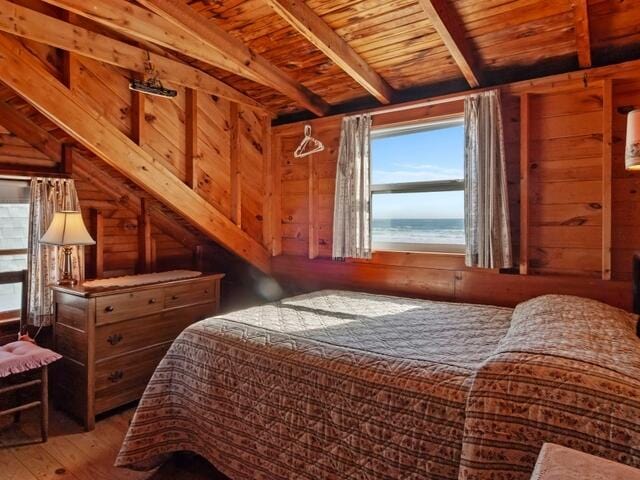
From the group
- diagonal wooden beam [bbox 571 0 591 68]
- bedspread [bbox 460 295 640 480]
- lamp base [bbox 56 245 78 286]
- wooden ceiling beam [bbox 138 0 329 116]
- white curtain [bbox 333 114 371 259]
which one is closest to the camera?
bedspread [bbox 460 295 640 480]

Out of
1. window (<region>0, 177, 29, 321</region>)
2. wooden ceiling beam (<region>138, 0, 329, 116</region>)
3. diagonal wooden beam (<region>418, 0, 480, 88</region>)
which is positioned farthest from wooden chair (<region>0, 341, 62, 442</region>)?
diagonal wooden beam (<region>418, 0, 480, 88</region>)

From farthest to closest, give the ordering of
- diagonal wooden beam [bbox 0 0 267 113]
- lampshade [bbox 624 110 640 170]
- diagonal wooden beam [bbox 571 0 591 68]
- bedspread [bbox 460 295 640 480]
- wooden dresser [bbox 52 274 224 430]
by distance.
Answer: 1. wooden dresser [bbox 52 274 224 430]
2. diagonal wooden beam [bbox 0 0 267 113]
3. diagonal wooden beam [bbox 571 0 591 68]
4. lampshade [bbox 624 110 640 170]
5. bedspread [bbox 460 295 640 480]

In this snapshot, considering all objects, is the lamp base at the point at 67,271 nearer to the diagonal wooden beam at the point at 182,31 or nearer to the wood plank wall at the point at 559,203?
the diagonal wooden beam at the point at 182,31

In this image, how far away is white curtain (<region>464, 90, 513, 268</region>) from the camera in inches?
101

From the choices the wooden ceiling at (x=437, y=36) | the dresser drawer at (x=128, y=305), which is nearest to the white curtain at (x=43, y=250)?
the dresser drawer at (x=128, y=305)

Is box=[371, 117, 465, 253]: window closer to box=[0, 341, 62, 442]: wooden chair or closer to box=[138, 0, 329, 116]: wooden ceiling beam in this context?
box=[138, 0, 329, 116]: wooden ceiling beam

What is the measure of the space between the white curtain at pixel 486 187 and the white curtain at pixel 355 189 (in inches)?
30.4

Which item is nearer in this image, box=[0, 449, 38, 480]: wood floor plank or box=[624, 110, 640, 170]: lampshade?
box=[624, 110, 640, 170]: lampshade

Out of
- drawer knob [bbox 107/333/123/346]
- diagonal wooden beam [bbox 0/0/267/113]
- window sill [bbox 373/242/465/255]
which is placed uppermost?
diagonal wooden beam [bbox 0/0/267/113]

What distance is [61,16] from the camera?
232 cm

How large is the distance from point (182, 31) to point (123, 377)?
89.4 inches

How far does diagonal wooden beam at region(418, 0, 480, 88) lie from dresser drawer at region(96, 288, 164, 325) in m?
2.44

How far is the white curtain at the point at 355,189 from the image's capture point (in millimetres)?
3182

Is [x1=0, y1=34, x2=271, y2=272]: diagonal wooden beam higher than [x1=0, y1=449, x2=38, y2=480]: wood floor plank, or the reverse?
[x1=0, y1=34, x2=271, y2=272]: diagonal wooden beam
